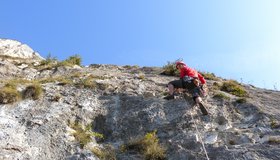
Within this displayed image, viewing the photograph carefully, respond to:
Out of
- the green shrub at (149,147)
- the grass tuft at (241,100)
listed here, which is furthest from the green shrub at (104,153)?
the grass tuft at (241,100)

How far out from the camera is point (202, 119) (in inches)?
545

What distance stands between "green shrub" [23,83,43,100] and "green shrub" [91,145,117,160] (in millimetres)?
3804

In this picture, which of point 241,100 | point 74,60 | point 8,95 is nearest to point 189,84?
point 241,100

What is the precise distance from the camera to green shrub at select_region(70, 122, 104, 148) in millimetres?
12523

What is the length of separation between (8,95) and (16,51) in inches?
465

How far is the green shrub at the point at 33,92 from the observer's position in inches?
585

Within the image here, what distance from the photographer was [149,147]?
39.8 feet

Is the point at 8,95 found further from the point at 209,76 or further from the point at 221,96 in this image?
the point at 209,76

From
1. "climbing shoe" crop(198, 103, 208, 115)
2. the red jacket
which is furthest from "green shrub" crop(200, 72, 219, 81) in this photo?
"climbing shoe" crop(198, 103, 208, 115)

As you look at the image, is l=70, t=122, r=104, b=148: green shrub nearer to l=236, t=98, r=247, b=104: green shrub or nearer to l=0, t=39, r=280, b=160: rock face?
l=0, t=39, r=280, b=160: rock face

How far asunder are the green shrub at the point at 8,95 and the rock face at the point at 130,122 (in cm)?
25

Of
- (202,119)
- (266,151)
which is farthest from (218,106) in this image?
(266,151)

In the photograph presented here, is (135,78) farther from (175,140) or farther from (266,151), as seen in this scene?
(266,151)

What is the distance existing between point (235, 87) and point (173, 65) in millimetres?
4291
